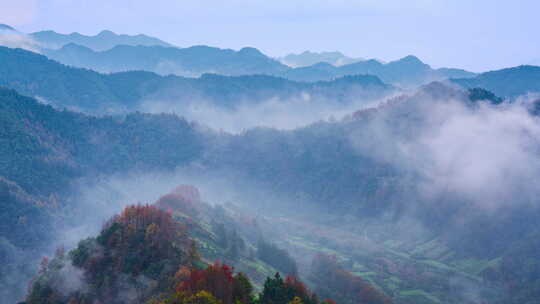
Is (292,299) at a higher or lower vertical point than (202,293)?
lower

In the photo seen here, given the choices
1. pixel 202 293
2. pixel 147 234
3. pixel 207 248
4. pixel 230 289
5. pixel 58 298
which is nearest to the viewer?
pixel 202 293

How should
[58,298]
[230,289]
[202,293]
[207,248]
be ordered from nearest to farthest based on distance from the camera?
1. [202,293]
2. [230,289]
3. [58,298]
4. [207,248]

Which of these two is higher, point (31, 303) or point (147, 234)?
point (147, 234)

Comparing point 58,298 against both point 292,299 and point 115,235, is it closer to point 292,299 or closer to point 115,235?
point 115,235

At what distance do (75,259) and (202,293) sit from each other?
7182cm

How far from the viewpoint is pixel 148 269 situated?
413 ft

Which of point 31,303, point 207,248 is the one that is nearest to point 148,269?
point 31,303

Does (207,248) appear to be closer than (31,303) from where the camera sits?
No

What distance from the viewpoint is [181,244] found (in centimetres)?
14262

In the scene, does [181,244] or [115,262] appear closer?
[115,262]

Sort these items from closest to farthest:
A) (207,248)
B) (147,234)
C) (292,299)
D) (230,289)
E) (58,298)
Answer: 1. (230,289)
2. (292,299)
3. (58,298)
4. (147,234)
5. (207,248)

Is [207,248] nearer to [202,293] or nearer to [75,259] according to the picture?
[75,259]

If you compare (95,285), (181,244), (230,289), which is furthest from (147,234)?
(230,289)

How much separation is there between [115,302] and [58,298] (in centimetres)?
2091
